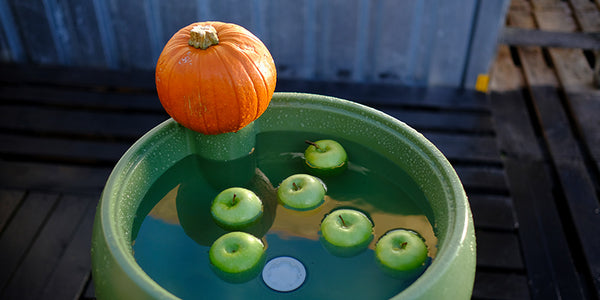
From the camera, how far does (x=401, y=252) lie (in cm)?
98

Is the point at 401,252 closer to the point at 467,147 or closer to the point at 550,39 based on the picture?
the point at 467,147

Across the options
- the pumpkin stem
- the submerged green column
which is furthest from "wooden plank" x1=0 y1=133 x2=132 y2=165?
the pumpkin stem

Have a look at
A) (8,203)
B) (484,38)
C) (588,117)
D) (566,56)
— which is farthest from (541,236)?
(8,203)

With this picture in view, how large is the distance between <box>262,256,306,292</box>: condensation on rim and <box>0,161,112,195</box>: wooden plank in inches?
43.4

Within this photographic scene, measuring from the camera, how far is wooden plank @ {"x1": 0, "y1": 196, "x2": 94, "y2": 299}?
153 cm

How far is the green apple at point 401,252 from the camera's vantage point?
98 cm

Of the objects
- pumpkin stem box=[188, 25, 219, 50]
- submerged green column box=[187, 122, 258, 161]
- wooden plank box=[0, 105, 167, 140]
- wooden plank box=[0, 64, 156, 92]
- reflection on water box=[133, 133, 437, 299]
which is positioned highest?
pumpkin stem box=[188, 25, 219, 50]

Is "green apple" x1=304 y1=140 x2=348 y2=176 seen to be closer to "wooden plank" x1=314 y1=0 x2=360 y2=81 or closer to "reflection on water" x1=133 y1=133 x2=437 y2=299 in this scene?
"reflection on water" x1=133 y1=133 x2=437 y2=299

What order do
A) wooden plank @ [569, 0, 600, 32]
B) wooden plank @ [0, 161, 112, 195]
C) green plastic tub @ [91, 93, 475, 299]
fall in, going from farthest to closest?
1. wooden plank @ [569, 0, 600, 32]
2. wooden plank @ [0, 161, 112, 195]
3. green plastic tub @ [91, 93, 475, 299]

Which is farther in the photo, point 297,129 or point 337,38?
point 337,38

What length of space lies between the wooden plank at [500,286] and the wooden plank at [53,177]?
1322 mm

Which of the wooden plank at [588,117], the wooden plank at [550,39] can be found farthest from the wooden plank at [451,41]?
the wooden plank at [588,117]

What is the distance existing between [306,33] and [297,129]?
3.78ft

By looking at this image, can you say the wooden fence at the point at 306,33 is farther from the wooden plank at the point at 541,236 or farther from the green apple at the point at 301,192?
the green apple at the point at 301,192
